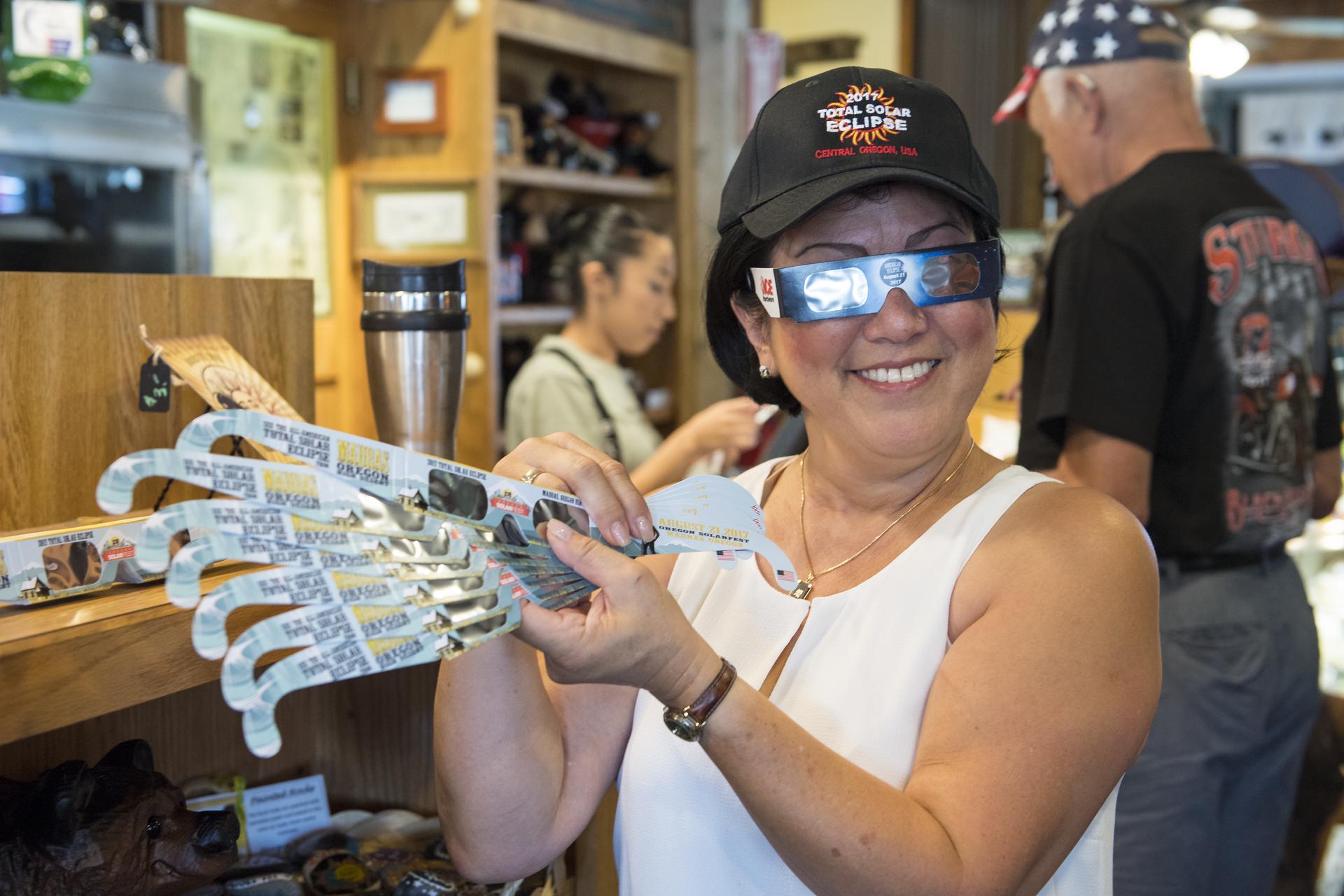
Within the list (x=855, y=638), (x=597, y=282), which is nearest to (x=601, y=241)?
(x=597, y=282)

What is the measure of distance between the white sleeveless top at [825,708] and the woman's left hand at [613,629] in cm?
31

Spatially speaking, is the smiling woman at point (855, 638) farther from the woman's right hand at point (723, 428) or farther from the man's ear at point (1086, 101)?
the woman's right hand at point (723, 428)

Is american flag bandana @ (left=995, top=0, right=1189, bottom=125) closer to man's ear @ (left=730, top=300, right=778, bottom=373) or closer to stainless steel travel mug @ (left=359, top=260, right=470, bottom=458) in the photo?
man's ear @ (left=730, top=300, right=778, bottom=373)

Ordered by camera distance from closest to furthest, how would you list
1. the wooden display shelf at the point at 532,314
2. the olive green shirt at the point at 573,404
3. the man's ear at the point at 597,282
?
the olive green shirt at the point at 573,404, the man's ear at the point at 597,282, the wooden display shelf at the point at 532,314

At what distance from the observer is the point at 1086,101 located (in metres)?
2.44

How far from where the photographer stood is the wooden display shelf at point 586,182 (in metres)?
4.54

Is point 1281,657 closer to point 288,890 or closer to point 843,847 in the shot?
point 843,847

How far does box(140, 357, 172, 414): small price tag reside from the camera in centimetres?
145

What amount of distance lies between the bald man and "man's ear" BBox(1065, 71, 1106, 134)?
0.08 meters

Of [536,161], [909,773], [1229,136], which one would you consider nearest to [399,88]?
[536,161]

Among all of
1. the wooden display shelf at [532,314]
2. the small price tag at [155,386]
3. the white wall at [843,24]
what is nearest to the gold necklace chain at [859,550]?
the small price tag at [155,386]

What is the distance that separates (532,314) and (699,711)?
12.5 ft

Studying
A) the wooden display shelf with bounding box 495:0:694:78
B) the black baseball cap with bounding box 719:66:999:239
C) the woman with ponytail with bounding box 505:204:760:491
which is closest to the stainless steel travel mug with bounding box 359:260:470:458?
the black baseball cap with bounding box 719:66:999:239

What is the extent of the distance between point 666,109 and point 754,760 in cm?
468
